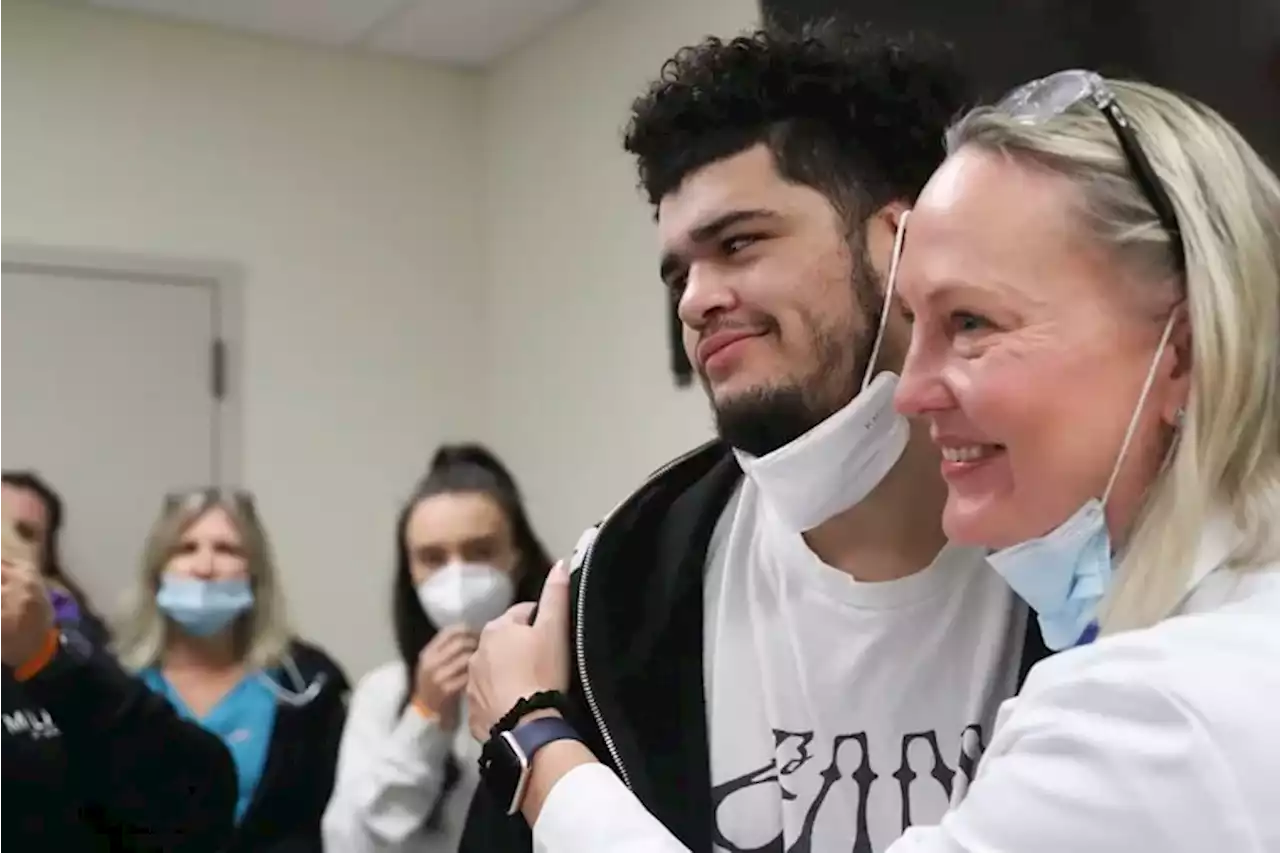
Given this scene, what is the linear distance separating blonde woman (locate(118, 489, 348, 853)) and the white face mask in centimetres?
44

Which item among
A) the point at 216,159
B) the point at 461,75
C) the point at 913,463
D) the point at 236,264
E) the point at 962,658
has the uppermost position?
the point at 461,75

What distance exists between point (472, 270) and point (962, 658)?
2593mm

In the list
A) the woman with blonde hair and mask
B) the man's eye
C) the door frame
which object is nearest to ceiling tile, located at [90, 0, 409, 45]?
the door frame

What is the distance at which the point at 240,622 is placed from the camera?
2.43 metres

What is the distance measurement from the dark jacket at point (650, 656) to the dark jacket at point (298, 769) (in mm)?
1060

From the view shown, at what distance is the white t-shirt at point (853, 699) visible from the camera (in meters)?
1.09

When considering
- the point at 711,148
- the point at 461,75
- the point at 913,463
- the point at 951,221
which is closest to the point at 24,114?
the point at 461,75

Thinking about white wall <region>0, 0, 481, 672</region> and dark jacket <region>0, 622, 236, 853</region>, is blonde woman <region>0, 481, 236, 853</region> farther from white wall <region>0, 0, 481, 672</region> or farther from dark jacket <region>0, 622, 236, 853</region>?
white wall <region>0, 0, 481, 672</region>

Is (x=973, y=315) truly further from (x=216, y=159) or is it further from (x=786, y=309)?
(x=216, y=159)

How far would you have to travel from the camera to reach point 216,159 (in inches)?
125

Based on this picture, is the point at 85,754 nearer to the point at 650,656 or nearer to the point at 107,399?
the point at 650,656

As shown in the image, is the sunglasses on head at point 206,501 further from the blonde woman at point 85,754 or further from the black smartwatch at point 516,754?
the black smartwatch at point 516,754

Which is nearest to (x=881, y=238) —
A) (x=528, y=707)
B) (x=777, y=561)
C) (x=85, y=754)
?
(x=777, y=561)

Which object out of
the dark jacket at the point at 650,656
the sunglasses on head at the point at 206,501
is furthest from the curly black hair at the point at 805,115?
the sunglasses on head at the point at 206,501
